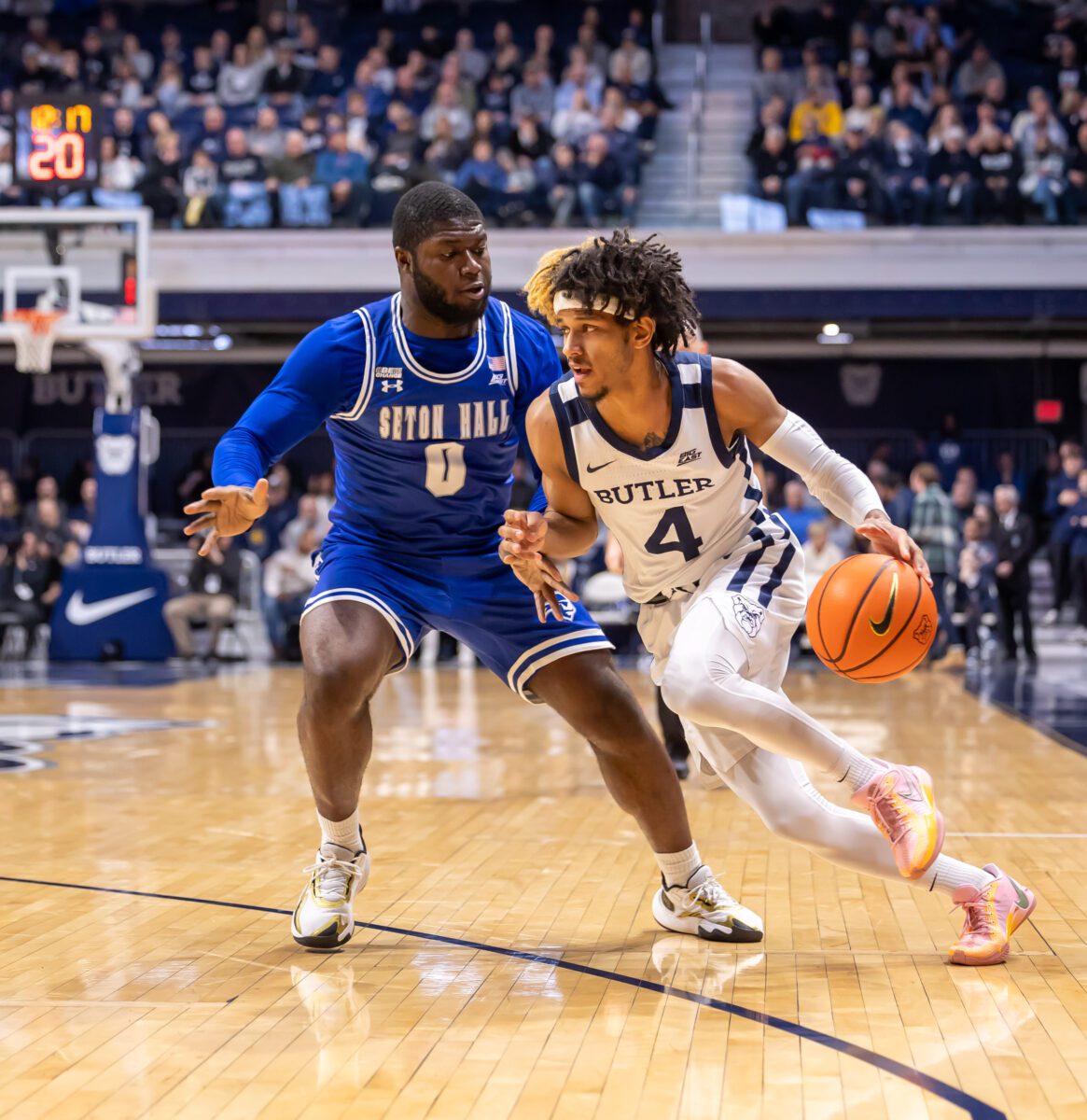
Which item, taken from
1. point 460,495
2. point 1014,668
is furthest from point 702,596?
point 1014,668

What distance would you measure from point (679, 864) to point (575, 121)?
14989mm

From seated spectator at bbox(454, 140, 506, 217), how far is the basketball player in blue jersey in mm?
12492

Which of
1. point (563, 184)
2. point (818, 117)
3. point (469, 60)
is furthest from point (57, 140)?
point (818, 117)

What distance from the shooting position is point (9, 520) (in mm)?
16031

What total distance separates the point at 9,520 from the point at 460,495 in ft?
42.4

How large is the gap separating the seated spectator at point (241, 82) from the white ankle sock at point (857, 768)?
55.0ft

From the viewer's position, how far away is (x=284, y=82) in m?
18.5

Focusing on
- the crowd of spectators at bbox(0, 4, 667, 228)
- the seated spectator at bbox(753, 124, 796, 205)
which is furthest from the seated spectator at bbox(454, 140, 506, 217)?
the seated spectator at bbox(753, 124, 796, 205)

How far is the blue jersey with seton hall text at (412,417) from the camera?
4219 mm

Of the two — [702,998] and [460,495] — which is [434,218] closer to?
[460,495]

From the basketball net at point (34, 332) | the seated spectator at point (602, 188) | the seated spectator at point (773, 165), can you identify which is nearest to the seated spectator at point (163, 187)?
the basketball net at point (34, 332)

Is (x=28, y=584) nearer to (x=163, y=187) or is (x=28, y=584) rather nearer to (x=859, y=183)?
(x=163, y=187)

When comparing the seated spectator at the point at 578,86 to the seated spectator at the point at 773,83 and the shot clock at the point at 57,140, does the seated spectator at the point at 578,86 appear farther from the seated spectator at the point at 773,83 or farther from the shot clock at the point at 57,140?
the shot clock at the point at 57,140

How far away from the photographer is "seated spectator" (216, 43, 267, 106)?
61.5 feet
